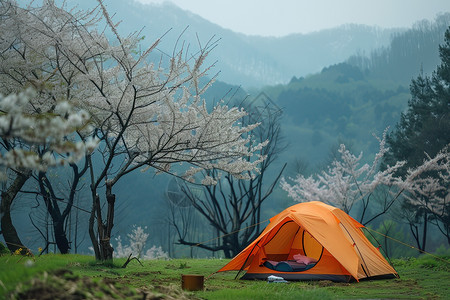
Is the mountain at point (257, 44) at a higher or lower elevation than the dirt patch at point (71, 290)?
higher

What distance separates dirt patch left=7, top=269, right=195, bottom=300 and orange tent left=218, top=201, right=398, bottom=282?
456cm

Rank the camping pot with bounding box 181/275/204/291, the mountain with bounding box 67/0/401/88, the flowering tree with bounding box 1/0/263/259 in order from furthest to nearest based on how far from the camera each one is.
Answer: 1. the mountain with bounding box 67/0/401/88
2. the flowering tree with bounding box 1/0/263/259
3. the camping pot with bounding box 181/275/204/291

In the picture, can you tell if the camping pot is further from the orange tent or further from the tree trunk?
the tree trunk

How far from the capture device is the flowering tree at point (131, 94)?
955cm

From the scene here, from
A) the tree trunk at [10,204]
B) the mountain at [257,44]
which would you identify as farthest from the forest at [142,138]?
the mountain at [257,44]

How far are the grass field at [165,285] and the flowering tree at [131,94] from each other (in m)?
1.99

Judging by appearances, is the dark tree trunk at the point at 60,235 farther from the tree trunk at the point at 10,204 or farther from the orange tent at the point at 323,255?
the orange tent at the point at 323,255

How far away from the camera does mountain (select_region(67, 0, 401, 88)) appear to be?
77500 mm

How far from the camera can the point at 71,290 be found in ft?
12.9

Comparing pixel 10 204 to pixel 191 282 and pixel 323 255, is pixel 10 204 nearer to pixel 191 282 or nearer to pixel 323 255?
pixel 191 282

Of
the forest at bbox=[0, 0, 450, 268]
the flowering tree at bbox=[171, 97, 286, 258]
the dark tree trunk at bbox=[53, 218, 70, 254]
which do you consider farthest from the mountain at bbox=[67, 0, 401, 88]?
the dark tree trunk at bbox=[53, 218, 70, 254]

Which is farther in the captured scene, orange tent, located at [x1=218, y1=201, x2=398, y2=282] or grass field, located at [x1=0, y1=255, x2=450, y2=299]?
orange tent, located at [x1=218, y1=201, x2=398, y2=282]

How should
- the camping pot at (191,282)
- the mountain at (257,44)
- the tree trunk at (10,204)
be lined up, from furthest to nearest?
the mountain at (257,44)
the tree trunk at (10,204)
the camping pot at (191,282)

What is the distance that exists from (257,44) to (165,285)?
85720mm
